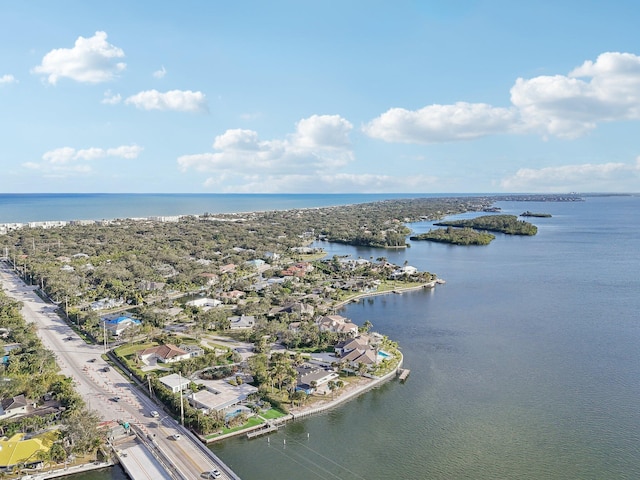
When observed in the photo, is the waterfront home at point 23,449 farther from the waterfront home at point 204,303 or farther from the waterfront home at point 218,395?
the waterfront home at point 204,303

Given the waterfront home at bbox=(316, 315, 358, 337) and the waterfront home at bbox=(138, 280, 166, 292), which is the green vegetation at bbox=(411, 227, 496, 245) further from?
the waterfront home at bbox=(138, 280, 166, 292)

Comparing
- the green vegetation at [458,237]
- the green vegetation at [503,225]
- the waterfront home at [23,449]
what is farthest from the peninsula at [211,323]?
the green vegetation at [503,225]

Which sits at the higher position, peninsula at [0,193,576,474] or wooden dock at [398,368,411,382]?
peninsula at [0,193,576,474]

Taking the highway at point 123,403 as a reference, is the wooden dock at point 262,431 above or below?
below

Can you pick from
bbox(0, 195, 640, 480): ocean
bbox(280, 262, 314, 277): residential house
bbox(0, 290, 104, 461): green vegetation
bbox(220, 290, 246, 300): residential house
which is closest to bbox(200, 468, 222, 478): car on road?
bbox(0, 195, 640, 480): ocean

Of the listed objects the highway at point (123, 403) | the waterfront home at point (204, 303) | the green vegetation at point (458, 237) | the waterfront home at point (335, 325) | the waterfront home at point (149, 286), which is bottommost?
the highway at point (123, 403)

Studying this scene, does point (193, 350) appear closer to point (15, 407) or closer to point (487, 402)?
point (15, 407)

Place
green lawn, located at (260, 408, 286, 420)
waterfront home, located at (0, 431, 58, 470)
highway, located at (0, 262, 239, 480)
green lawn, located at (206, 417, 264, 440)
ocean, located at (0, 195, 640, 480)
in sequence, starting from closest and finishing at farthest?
1. waterfront home, located at (0, 431, 58, 470)
2. highway, located at (0, 262, 239, 480)
3. ocean, located at (0, 195, 640, 480)
4. green lawn, located at (206, 417, 264, 440)
5. green lawn, located at (260, 408, 286, 420)

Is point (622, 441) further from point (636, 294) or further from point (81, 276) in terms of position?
point (81, 276)
